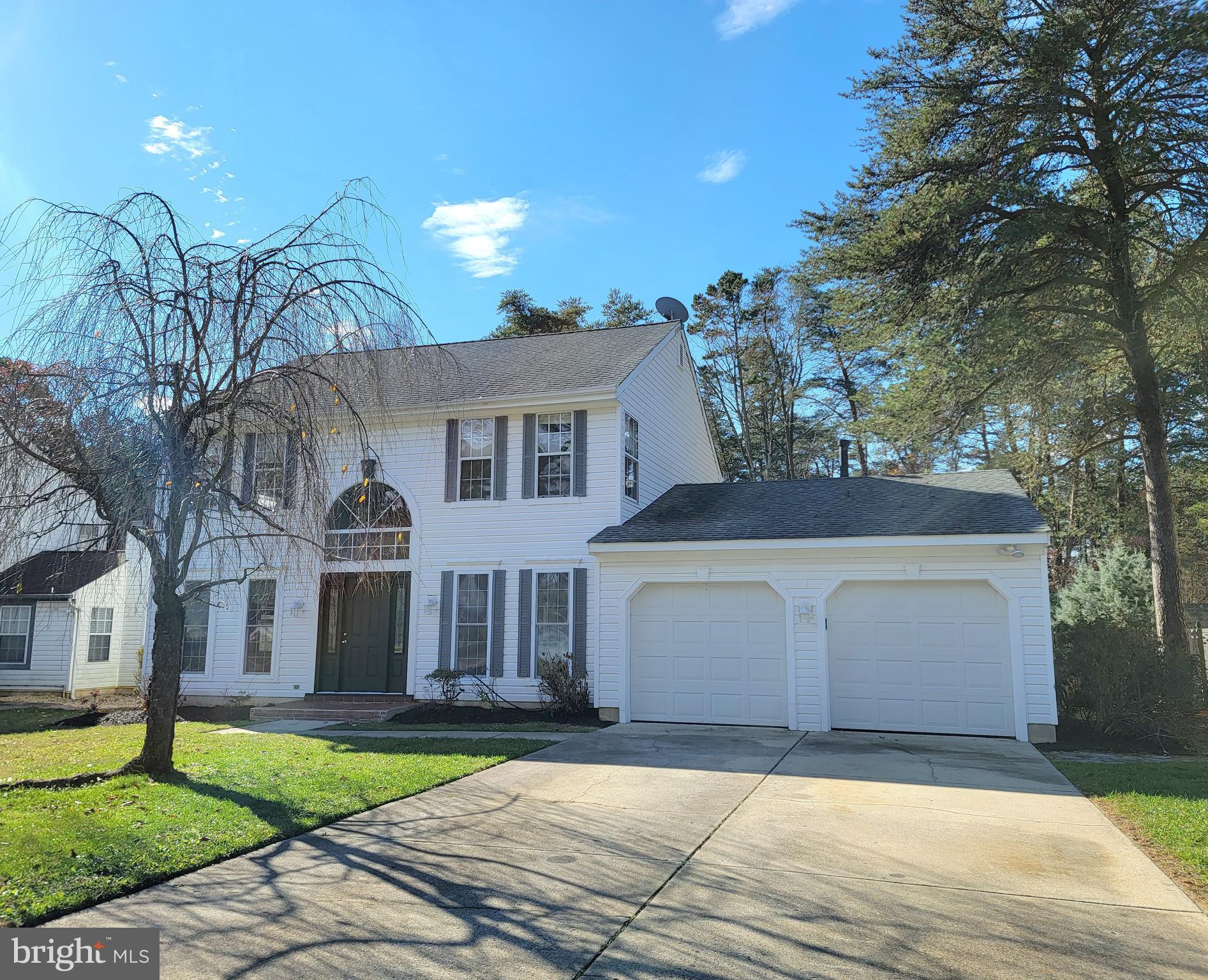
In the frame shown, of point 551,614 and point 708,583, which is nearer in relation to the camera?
point 708,583

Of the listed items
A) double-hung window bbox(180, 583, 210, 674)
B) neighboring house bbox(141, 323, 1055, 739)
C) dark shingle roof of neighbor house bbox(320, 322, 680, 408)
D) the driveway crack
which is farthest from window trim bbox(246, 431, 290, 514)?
double-hung window bbox(180, 583, 210, 674)

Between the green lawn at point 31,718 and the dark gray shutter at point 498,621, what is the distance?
273 inches

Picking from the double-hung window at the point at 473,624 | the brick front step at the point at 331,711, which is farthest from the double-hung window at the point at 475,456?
the brick front step at the point at 331,711

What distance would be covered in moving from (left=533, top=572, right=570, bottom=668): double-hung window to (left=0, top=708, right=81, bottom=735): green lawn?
305 inches

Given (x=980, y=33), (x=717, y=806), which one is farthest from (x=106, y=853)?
(x=980, y=33)

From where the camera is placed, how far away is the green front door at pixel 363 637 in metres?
14.4

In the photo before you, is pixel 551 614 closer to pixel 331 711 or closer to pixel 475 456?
pixel 475 456

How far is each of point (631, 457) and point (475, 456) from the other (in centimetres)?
284

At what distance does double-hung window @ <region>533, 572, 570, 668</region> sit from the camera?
13.3 m

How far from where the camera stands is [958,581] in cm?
1115

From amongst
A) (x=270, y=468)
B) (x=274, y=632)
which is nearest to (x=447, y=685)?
(x=274, y=632)

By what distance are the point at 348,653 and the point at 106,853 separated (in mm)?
9637

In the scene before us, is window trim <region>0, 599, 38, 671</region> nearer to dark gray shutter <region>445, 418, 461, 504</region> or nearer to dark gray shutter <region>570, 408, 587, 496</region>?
dark gray shutter <region>445, 418, 461, 504</region>

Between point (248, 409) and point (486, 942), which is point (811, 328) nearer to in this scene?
point (248, 409)
